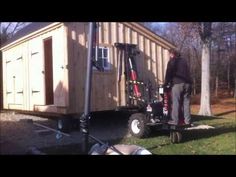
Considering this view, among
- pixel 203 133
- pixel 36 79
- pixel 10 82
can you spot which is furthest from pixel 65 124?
pixel 10 82

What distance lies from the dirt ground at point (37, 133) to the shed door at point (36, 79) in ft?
1.71

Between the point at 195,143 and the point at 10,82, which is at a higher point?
the point at 10,82

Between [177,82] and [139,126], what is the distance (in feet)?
4.22

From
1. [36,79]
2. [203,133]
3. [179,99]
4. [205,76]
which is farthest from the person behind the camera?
[205,76]

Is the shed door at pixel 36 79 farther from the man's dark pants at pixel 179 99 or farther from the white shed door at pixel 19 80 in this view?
the man's dark pants at pixel 179 99

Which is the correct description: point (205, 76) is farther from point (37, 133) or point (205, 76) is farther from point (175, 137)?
point (37, 133)

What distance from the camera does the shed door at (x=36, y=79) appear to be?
1150cm

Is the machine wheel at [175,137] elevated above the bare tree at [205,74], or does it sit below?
below

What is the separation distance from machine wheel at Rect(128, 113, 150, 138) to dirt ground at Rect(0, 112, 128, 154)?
0.32 m

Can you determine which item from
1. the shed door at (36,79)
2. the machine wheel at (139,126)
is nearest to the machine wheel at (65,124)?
the shed door at (36,79)

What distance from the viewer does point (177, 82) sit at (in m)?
8.72
